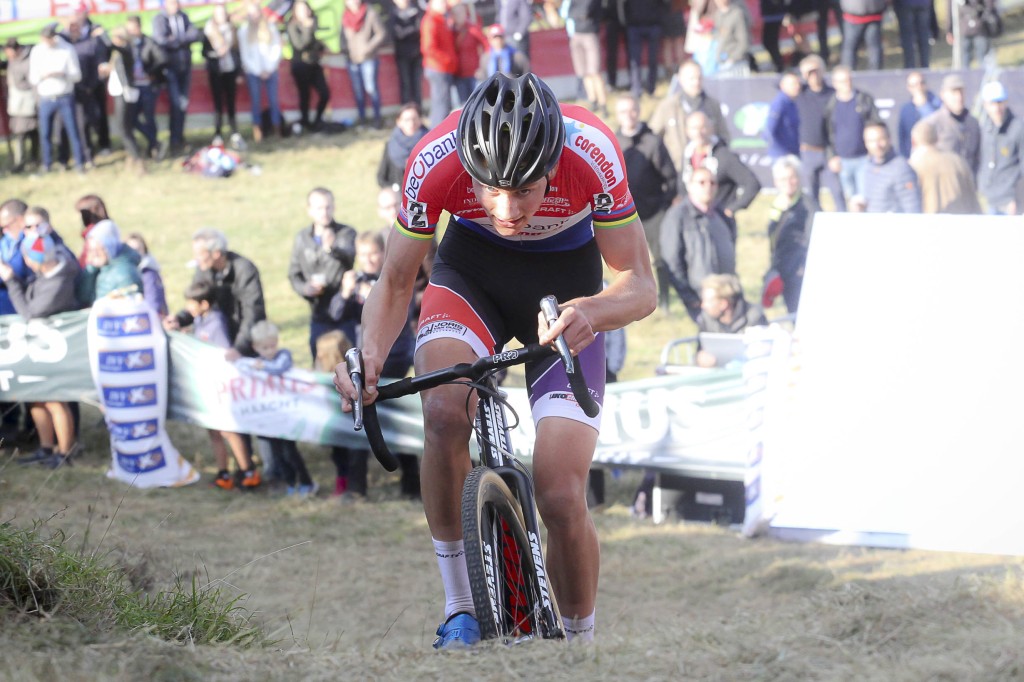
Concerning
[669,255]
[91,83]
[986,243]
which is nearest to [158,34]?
[91,83]

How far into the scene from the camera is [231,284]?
1055 centimetres

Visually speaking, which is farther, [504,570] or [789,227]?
[789,227]

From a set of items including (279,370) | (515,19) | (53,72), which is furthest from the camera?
(515,19)

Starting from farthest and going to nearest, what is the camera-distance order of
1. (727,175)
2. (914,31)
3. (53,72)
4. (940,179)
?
(914,31), (53,72), (727,175), (940,179)

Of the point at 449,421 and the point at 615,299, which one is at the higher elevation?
the point at 615,299

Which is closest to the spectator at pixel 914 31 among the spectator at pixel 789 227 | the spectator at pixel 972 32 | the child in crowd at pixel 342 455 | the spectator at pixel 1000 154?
the spectator at pixel 972 32

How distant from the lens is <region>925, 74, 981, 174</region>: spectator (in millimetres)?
12859

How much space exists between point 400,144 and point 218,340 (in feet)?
12.3

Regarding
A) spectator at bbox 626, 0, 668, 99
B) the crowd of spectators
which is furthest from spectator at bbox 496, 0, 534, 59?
spectator at bbox 626, 0, 668, 99

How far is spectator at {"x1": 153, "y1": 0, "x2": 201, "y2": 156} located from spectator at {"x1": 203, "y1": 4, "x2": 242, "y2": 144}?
0.87 ft

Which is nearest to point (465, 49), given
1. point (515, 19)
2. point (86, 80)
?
point (515, 19)

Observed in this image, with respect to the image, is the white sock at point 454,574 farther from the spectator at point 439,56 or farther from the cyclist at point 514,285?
the spectator at point 439,56

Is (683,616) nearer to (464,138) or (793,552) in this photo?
(793,552)

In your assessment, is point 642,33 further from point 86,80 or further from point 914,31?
point 86,80
